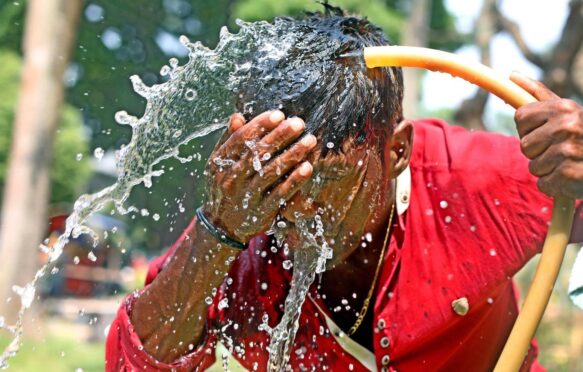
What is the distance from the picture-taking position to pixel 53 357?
9.52 meters

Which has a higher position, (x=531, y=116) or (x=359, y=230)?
(x=531, y=116)

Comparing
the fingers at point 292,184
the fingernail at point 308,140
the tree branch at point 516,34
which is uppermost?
the fingernail at point 308,140

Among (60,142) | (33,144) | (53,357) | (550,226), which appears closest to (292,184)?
(550,226)

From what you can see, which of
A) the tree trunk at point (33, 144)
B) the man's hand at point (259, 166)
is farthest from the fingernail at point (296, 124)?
the tree trunk at point (33, 144)

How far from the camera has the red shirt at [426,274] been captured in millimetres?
2750

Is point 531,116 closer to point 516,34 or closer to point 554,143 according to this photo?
point 554,143

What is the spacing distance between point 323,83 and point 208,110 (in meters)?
0.39

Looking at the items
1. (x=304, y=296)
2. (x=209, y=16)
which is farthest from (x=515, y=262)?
(x=209, y=16)

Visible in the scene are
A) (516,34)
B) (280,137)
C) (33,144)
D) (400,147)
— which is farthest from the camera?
(33,144)

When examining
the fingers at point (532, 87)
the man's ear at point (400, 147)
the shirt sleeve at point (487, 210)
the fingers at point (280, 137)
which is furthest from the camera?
the shirt sleeve at point (487, 210)

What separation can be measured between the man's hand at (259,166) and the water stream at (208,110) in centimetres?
17

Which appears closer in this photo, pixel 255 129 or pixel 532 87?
pixel 255 129

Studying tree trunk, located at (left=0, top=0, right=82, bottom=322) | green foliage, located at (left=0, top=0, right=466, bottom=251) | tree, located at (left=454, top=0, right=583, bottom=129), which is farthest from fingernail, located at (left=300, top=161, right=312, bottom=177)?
green foliage, located at (left=0, top=0, right=466, bottom=251)

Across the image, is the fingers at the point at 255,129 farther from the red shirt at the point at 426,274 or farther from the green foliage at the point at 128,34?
the green foliage at the point at 128,34
